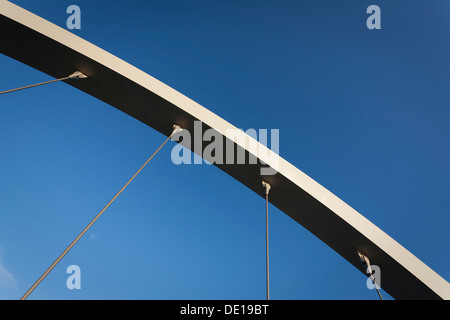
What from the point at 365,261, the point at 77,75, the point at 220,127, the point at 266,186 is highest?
the point at 77,75

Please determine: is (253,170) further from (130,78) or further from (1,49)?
(1,49)

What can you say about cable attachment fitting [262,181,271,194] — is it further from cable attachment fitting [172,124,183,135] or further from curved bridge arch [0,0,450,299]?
cable attachment fitting [172,124,183,135]

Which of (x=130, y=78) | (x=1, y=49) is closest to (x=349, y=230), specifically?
(x=130, y=78)

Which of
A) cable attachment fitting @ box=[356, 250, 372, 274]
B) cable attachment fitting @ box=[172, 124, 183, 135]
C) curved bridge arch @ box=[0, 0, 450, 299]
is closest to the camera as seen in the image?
curved bridge arch @ box=[0, 0, 450, 299]

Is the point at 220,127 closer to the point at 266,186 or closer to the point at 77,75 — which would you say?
the point at 266,186

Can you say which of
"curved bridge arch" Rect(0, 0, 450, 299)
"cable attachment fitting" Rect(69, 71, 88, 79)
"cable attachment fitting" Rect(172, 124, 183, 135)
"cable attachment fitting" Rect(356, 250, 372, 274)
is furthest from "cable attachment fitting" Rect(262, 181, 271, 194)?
"cable attachment fitting" Rect(69, 71, 88, 79)

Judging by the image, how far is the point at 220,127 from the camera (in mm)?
3014

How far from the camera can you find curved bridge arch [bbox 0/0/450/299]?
2.85 meters

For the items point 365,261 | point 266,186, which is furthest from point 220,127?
point 365,261

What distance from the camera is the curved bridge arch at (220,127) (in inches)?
112

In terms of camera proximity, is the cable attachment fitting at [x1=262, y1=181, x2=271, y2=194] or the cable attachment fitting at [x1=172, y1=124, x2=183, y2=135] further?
the cable attachment fitting at [x1=172, y1=124, x2=183, y2=135]

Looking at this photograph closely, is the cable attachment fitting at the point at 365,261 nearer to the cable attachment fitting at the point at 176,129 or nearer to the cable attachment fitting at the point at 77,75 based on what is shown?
the cable attachment fitting at the point at 176,129

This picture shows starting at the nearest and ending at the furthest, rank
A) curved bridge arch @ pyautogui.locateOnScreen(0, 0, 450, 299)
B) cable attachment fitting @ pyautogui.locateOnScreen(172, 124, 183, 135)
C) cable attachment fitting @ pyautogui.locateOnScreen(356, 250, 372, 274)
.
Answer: curved bridge arch @ pyautogui.locateOnScreen(0, 0, 450, 299), cable attachment fitting @ pyautogui.locateOnScreen(356, 250, 372, 274), cable attachment fitting @ pyautogui.locateOnScreen(172, 124, 183, 135)
